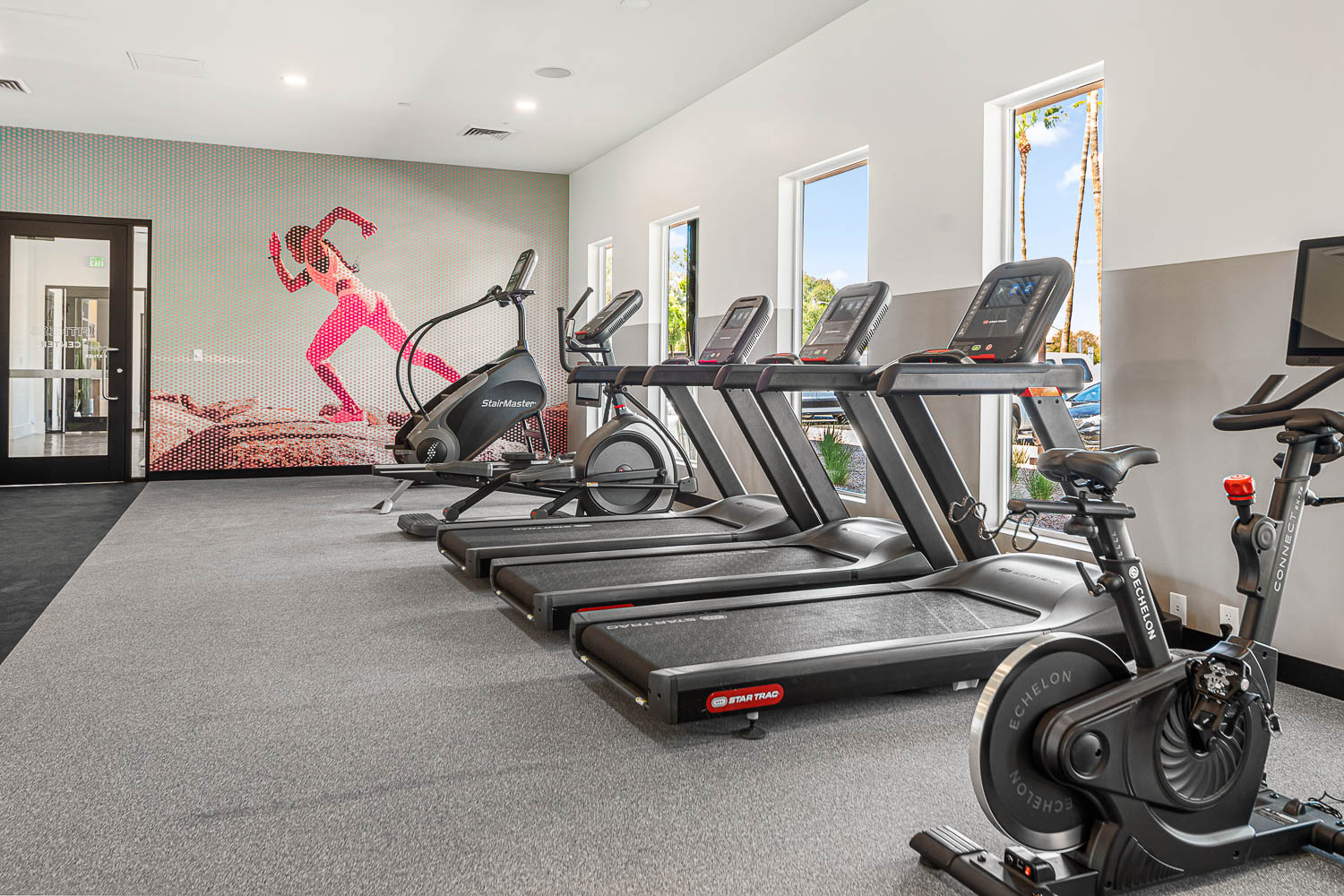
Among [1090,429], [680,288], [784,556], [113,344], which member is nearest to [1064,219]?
[1090,429]

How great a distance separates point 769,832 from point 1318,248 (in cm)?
206

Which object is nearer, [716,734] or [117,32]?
[716,734]

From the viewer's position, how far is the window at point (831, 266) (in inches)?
215

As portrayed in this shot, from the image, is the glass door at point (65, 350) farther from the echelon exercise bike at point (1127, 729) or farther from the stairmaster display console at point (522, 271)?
the echelon exercise bike at point (1127, 729)

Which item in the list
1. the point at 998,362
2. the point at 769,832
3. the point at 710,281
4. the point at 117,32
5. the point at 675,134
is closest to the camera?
the point at 769,832

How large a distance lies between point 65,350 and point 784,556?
6991mm

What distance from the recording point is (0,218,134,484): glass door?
7910mm

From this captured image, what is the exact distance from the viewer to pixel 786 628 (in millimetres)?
2906

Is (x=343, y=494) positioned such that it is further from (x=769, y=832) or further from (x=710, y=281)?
(x=769, y=832)

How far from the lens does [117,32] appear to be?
5.62m

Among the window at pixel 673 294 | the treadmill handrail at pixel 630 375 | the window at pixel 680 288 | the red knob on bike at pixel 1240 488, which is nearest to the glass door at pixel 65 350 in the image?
the window at pixel 673 294

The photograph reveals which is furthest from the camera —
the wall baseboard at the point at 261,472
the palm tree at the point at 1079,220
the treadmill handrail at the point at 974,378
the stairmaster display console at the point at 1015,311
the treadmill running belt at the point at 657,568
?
the wall baseboard at the point at 261,472

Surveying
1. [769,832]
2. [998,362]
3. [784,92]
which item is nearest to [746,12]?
[784,92]

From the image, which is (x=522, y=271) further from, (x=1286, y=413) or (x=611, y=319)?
(x=1286, y=413)
